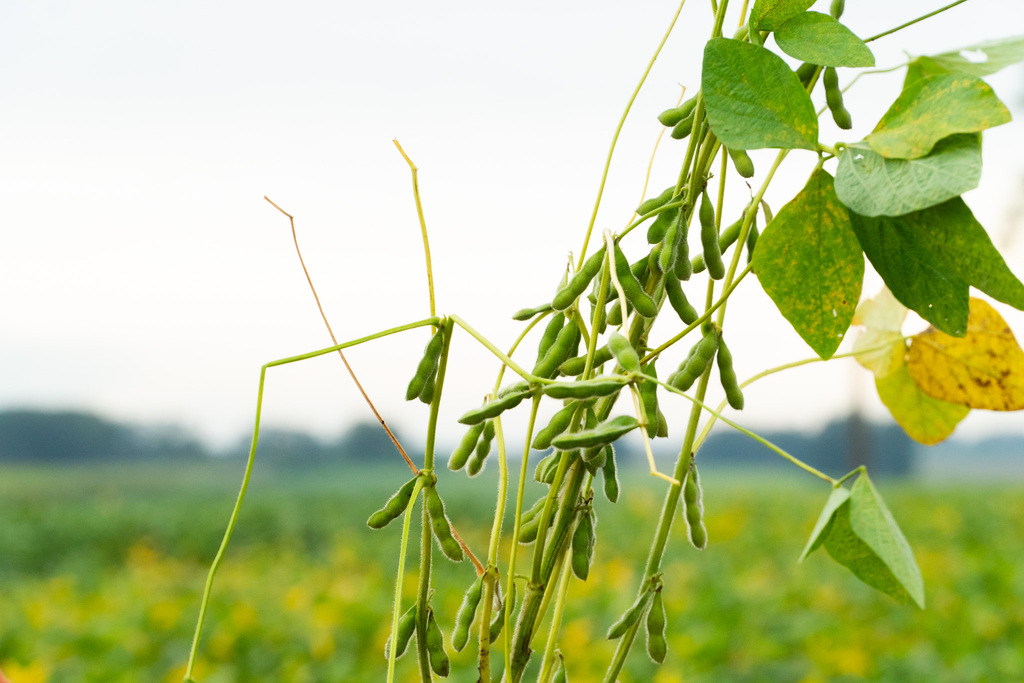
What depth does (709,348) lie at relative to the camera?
45cm

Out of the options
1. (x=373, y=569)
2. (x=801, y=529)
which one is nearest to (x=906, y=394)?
(x=373, y=569)

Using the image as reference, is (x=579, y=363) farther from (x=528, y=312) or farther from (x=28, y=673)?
(x=28, y=673)

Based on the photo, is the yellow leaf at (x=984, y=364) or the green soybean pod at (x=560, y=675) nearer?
the green soybean pod at (x=560, y=675)

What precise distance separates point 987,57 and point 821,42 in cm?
17

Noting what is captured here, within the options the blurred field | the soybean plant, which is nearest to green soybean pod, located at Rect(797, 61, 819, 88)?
the soybean plant

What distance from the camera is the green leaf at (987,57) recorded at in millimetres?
487

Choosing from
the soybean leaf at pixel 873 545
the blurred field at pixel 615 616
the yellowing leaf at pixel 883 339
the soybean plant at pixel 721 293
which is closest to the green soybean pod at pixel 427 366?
the soybean plant at pixel 721 293

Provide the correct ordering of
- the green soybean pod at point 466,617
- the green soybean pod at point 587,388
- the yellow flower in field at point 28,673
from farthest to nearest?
the yellow flower in field at point 28,673 < the green soybean pod at point 466,617 < the green soybean pod at point 587,388

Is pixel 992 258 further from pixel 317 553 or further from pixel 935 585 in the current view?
pixel 317 553

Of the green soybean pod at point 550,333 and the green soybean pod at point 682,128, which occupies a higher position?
the green soybean pod at point 682,128

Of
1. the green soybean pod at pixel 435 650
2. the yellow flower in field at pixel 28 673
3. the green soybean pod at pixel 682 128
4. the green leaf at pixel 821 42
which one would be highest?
the green leaf at pixel 821 42

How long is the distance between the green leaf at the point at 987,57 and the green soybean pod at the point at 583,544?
350 millimetres

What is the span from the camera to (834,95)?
49 cm

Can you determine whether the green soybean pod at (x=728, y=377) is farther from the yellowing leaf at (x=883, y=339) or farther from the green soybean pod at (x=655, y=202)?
the yellowing leaf at (x=883, y=339)
